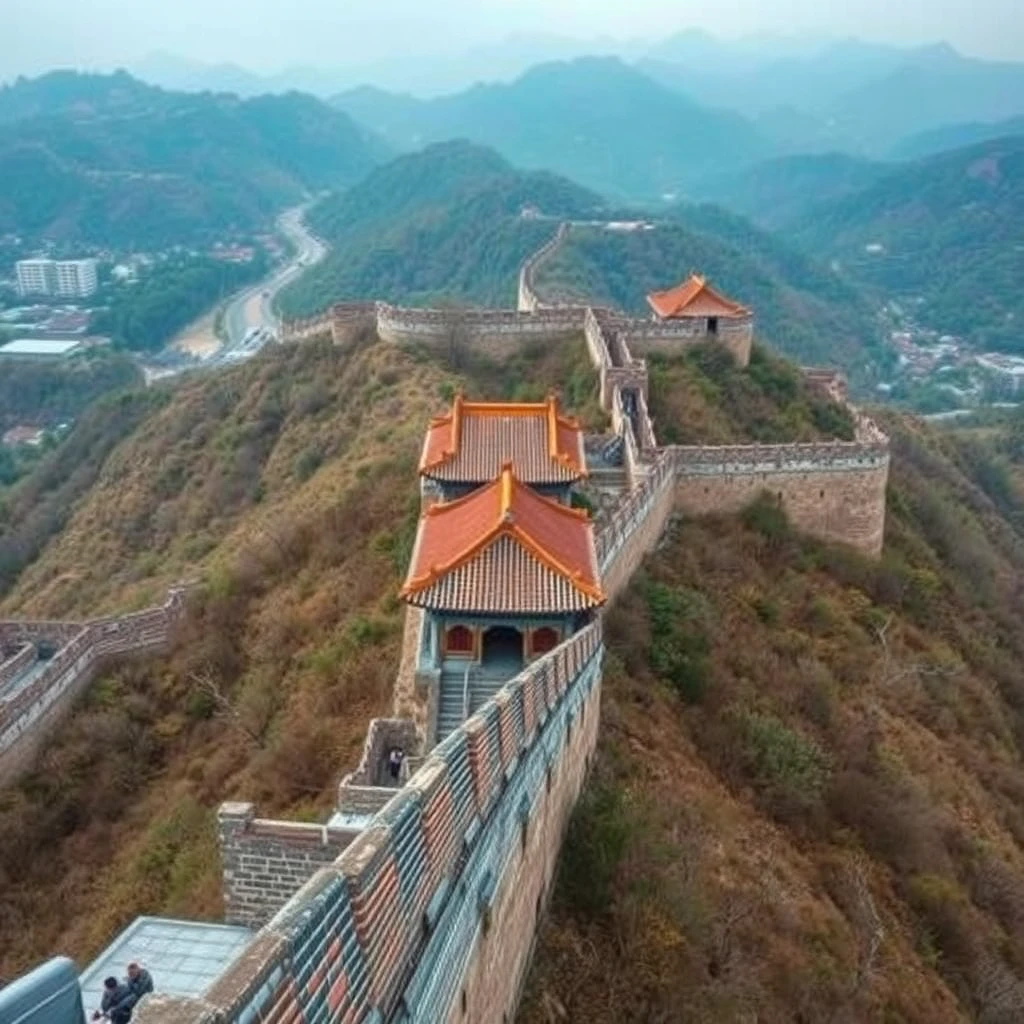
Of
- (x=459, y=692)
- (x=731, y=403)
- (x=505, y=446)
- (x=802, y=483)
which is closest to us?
(x=459, y=692)

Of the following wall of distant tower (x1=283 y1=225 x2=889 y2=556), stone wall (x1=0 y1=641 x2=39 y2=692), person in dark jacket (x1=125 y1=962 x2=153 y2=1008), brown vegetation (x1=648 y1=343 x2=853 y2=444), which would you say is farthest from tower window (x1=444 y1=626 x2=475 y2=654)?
brown vegetation (x1=648 y1=343 x2=853 y2=444)

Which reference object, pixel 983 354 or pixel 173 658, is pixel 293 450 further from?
pixel 983 354

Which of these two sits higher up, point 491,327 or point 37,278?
point 491,327

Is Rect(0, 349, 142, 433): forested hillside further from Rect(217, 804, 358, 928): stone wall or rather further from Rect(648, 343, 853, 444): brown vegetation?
Rect(217, 804, 358, 928): stone wall

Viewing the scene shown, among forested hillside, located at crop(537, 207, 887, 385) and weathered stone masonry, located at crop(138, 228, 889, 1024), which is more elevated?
weathered stone masonry, located at crop(138, 228, 889, 1024)

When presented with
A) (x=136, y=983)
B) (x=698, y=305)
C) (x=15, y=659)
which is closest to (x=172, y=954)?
(x=136, y=983)

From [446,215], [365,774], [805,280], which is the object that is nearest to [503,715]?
[365,774]

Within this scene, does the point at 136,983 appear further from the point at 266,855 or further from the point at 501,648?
the point at 501,648

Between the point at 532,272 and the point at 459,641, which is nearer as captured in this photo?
the point at 459,641
